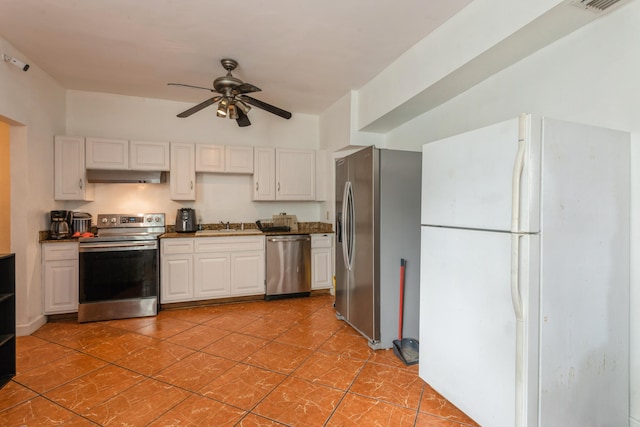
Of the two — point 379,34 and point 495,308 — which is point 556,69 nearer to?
point 379,34

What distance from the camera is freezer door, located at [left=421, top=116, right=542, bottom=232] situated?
1.45 meters

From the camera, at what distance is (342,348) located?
2.75 metres

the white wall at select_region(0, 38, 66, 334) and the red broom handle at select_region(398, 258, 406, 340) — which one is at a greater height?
the white wall at select_region(0, 38, 66, 334)

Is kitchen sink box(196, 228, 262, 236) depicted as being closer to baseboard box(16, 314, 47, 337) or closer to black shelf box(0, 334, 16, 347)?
baseboard box(16, 314, 47, 337)

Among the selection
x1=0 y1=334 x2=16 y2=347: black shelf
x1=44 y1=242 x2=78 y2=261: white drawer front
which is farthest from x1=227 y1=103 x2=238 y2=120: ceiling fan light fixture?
x1=0 y1=334 x2=16 y2=347: black shelf

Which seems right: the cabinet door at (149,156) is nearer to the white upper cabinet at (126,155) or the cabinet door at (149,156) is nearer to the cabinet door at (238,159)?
the white upper cabinet at (126,155)

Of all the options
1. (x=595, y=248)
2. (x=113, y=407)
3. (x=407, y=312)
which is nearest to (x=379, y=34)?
(x=595, y=248)

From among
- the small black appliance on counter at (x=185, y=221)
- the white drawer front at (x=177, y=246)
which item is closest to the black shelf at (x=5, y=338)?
the white drawer front at (x=177, y=246)

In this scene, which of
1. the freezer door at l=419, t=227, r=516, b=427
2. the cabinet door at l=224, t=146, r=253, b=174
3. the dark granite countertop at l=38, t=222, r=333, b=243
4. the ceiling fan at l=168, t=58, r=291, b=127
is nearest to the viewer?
the freezer door at l=419, t=227, r=516, b=427

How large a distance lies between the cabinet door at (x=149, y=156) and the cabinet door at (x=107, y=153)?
7 centimetres

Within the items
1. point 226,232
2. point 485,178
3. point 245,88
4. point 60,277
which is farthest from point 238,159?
point 485,178

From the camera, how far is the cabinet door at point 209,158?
4.12 m

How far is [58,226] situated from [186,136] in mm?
1852

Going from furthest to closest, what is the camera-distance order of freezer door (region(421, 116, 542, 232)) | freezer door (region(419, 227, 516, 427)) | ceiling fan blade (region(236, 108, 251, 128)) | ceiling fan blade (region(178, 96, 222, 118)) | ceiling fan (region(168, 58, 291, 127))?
ceiling fan blade (region(236, 108, 251, 128))
ceiling fan blade (region(178, 96, 222, 118))
ceiling fan (region(168, 58, 291, 127))
freezer door (region(419, 227, 516, 427))
freezer door (region(421, 116, 542, 232))
